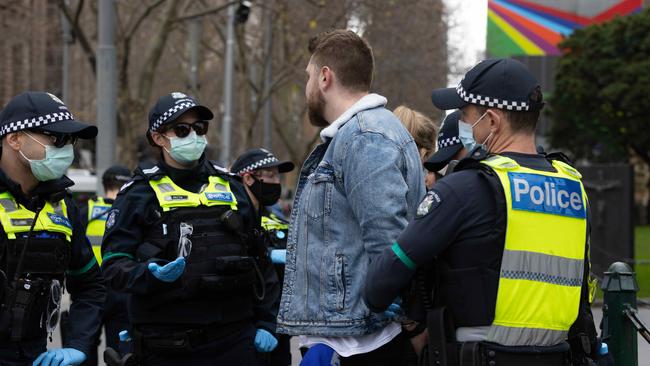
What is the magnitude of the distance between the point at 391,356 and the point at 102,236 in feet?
13.9

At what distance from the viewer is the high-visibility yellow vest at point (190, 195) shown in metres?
5.06

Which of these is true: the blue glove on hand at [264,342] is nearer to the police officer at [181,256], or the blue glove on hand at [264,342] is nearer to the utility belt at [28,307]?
the police officer at [181,256]

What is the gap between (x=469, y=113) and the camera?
12.7 feet

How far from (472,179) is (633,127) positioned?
47.8 m

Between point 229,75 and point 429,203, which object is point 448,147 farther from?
point 229,75

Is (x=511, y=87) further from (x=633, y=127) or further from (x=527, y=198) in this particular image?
(x=633, y=127)

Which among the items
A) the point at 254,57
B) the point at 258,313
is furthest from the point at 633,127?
the point at 258,313

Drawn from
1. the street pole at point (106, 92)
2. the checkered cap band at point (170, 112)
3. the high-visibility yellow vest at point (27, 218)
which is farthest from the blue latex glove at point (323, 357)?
the street pole at point (106, 92)

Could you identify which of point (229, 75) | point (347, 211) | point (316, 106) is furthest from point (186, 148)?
point (229, 75)

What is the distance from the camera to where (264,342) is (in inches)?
210

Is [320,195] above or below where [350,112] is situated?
below

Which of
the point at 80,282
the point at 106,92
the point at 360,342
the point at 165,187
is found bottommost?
the point at 360,342

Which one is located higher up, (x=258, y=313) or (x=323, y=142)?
(x=323, y=142)

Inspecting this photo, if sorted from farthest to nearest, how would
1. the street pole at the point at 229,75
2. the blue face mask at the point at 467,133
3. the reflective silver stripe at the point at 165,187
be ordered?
1. the street pole at the point at 229,75
2. the reflective silver stripe at the point at 165,187
3. the blue face mask at the point at 467,133
